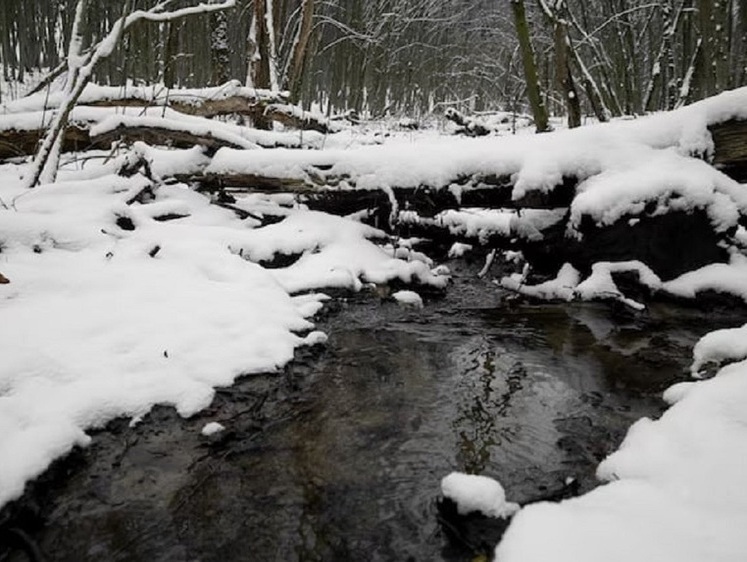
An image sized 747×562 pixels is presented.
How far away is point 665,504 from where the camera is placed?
5.02ft

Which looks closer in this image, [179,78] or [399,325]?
[399,325]

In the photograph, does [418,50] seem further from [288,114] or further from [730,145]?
[730,145]

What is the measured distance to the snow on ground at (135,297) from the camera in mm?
2080

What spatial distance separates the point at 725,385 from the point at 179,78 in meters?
17.4

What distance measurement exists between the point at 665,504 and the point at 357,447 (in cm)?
116

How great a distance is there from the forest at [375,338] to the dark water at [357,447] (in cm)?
1

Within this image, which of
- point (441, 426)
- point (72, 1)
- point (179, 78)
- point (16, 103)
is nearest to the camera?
point (441, 426)

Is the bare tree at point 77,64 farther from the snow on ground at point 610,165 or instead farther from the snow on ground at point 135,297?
the snow on ground at point 610,165

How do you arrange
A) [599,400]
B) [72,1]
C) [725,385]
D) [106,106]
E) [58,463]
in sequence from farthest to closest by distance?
[72,1] → [106,106] → [599,400] → [725,385] → [58,463]

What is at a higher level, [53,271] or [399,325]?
[53,271]

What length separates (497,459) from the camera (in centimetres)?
211

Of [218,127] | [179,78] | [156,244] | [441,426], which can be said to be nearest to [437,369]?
[441,426]

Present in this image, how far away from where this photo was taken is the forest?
5.52ft

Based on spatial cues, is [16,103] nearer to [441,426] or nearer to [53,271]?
[53,271]
